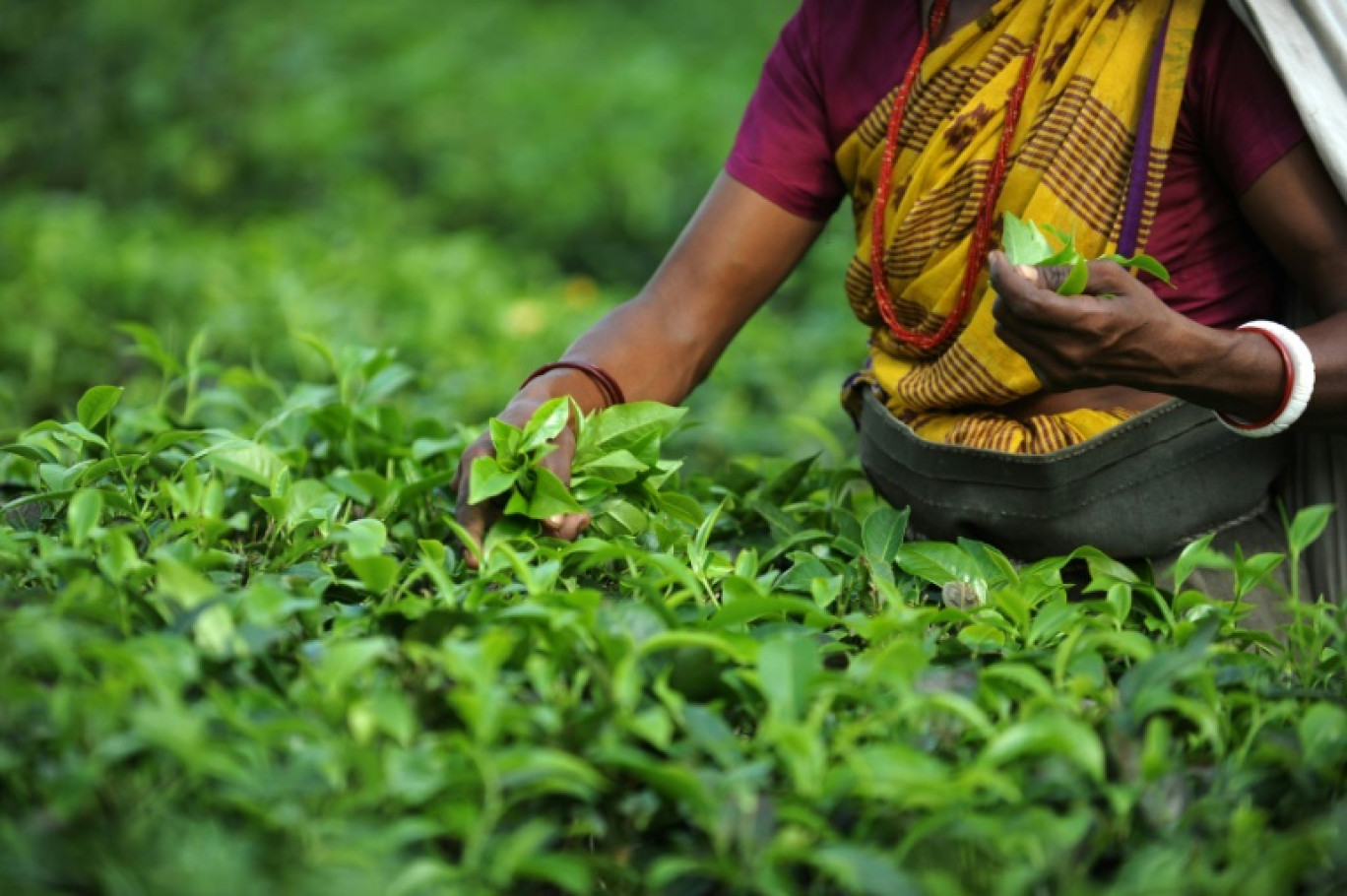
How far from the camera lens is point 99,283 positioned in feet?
14.0

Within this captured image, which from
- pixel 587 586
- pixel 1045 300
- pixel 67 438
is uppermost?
pixel 1045 300

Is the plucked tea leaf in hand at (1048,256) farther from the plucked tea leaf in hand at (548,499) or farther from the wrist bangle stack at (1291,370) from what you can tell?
the plucked tea leaf in hand at (548,499)

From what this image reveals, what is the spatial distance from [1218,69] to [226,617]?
4.46 feet

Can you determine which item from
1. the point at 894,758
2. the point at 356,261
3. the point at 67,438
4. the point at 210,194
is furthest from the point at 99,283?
the point at 894,758

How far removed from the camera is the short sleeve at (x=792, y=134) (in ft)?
7.71

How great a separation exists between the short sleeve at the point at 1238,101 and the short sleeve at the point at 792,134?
0.56 metres

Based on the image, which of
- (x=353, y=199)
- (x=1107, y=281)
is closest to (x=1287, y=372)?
(x=1107, y=281)

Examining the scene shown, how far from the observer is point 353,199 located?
18.7 ft

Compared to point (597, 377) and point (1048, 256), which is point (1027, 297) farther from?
point (597, 377)

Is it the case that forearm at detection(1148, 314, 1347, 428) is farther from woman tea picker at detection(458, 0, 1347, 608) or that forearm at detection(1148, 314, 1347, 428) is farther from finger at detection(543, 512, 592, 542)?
finger at detection(543, 512, 592, 542)

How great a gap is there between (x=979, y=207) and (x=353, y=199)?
3960 millimetres

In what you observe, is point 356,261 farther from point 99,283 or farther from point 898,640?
point 898,640

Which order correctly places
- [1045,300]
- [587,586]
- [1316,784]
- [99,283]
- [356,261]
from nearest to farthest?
[1316,784] < [1045,300] < [587,586] < [99,283] < [356,261]

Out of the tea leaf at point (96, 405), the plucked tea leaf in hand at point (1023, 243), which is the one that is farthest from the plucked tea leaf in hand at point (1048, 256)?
the tea leaf at point (96, 405)
